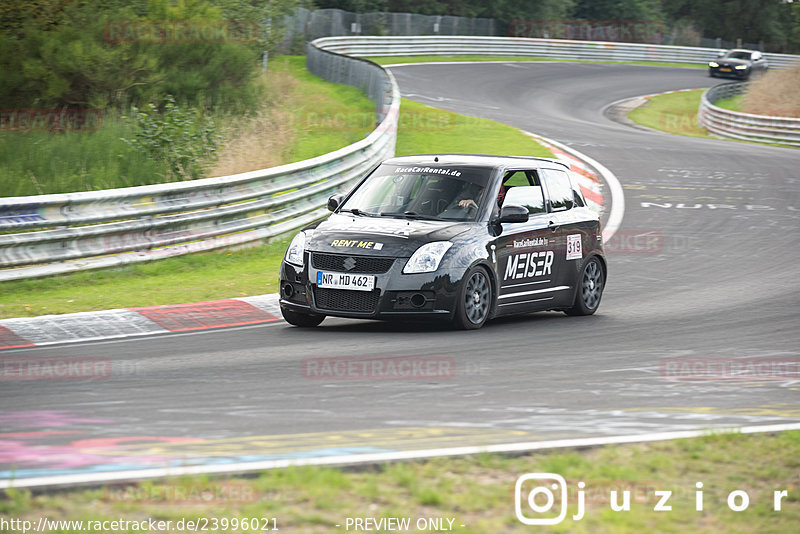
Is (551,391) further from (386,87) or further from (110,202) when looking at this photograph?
(386,87)

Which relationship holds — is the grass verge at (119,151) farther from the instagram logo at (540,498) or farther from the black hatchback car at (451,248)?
the instagram logo at (540,498)

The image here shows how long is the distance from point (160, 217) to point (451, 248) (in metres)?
4.75

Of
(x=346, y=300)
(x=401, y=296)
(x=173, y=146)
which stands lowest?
(x=173, y=146)

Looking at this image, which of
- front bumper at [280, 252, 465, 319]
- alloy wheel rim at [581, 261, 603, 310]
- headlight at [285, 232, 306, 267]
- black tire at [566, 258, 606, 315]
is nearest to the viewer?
front bumper at [280, 252, 465, 319]

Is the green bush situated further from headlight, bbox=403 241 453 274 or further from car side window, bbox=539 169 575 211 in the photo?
headlight, bbox=403 241 453 274

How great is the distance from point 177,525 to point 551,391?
12.3 ft

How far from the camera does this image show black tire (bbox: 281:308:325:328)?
10789 millimetres

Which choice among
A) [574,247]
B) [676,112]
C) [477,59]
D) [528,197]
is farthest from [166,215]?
[477,59]

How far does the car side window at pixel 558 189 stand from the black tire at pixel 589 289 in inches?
28.1

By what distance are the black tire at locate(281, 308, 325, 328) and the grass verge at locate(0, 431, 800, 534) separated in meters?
5.25

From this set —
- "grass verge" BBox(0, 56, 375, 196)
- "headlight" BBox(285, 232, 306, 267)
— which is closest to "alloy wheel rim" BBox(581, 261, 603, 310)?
"headlight" BBox(285, 232, 306, 267)

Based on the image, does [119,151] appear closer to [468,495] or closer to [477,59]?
[468,495]

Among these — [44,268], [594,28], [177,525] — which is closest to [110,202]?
[44,268]

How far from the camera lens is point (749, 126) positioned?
37.8 metres
